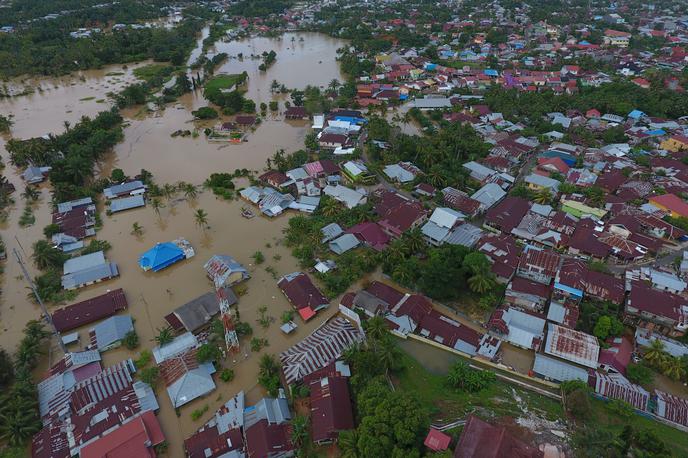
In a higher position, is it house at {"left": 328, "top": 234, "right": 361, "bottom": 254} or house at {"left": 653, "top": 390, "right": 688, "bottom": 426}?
house at {"left": 328, "top": 234, "right": 361, "bottom": 254}

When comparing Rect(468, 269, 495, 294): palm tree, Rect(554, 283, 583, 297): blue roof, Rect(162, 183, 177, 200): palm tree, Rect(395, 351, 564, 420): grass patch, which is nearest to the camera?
Rect(395, 351, 564, 420): grass patch

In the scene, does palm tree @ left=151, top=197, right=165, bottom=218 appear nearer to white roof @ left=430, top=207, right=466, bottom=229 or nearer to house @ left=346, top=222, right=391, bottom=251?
house @ left=346, top=222, right=391, bottom=251

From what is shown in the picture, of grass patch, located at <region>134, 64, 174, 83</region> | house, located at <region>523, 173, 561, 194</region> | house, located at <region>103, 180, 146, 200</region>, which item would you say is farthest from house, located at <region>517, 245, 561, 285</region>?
grass patch, located at <region>134, 64, 174, 83</region>

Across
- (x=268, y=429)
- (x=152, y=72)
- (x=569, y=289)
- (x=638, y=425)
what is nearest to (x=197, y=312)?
(x=268, y=429)

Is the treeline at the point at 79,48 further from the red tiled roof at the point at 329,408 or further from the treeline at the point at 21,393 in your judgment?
the red tiled roof at the point at 329,408

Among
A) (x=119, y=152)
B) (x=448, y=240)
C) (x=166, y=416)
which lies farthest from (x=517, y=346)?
(x=119, y=152)

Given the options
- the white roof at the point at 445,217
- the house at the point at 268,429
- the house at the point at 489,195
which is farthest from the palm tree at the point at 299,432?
the house at the point at 489,195

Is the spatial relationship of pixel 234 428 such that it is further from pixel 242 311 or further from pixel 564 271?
pixel 564 271
